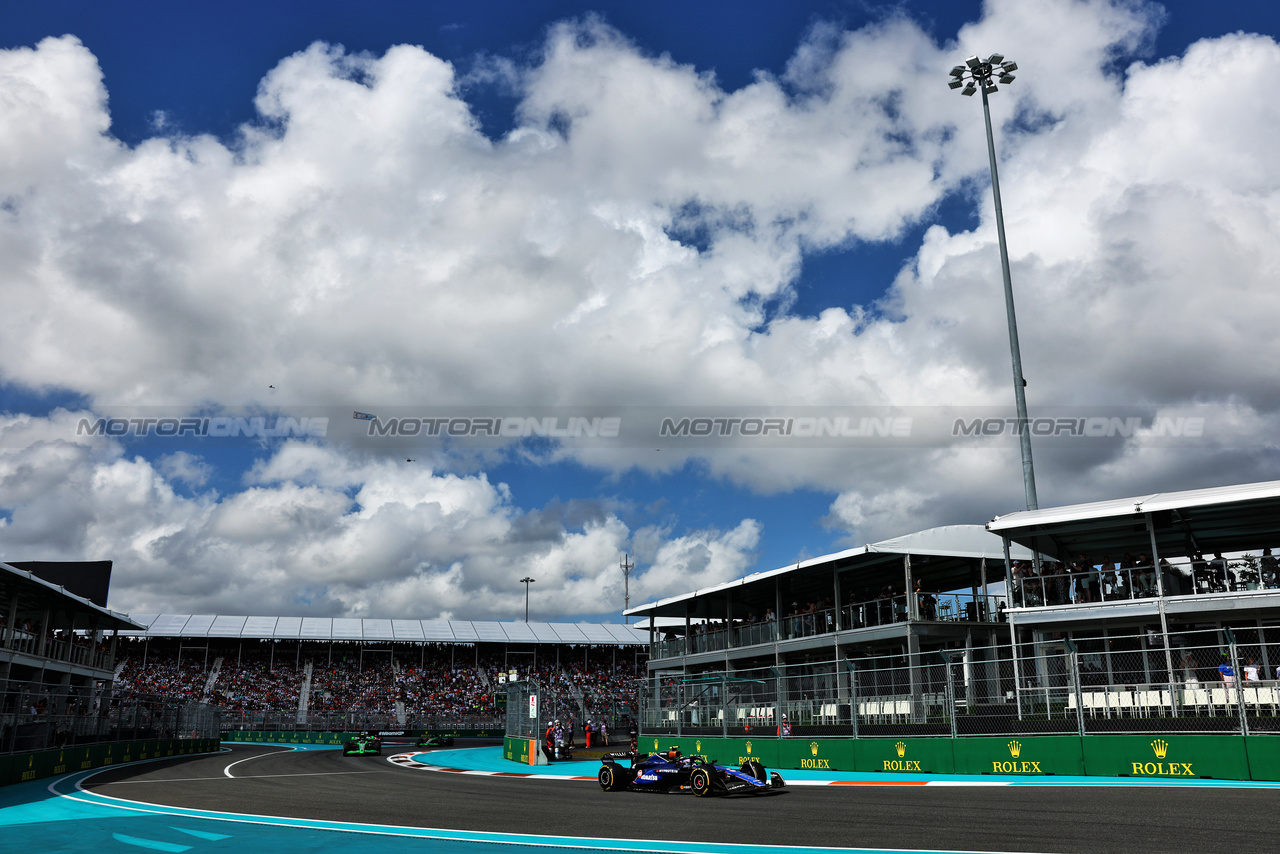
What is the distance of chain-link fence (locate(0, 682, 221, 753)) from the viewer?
21.7m

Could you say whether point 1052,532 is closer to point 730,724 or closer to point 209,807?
point 730,724

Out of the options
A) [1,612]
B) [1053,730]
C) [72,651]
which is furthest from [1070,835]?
[1,612]

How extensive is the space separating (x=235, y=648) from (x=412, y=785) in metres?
54.9

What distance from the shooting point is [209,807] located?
16.2 m

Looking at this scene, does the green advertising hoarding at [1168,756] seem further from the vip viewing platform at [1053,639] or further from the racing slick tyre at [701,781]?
the racing slick tyre at [701,781]

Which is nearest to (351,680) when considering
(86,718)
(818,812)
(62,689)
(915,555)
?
(62,689)

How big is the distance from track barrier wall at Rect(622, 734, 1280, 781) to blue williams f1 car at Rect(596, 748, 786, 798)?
5.12 metres

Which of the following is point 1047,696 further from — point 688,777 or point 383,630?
point 383,630

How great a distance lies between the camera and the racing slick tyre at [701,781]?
16781mm

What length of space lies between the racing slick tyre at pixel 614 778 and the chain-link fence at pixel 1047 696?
576 centimetres

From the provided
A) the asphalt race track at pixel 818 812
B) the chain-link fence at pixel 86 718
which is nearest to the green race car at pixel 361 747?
the chain-link fence at pixel 86 718

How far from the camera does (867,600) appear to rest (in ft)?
123

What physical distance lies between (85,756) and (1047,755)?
85.7 ft

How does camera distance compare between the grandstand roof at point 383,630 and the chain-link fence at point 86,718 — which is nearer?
the chain-link fence at point 86,718
